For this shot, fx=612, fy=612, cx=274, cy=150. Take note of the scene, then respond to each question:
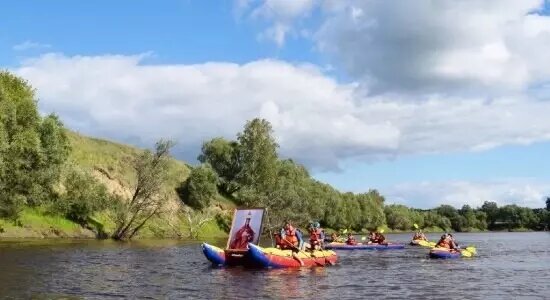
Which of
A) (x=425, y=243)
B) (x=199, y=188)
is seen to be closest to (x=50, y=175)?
(x=199, y=188)

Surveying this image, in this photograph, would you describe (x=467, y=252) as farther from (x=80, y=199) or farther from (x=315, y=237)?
(x=80, y=199)

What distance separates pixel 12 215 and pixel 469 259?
143 ft

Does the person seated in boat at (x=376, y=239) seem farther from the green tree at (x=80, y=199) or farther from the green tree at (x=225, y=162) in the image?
the green tree at (x=225, y=162)

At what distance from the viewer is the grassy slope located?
214ft

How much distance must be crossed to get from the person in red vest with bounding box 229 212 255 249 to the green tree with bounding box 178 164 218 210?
60129 millimetres

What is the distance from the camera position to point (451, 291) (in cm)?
2997

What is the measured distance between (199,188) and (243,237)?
61143 mm

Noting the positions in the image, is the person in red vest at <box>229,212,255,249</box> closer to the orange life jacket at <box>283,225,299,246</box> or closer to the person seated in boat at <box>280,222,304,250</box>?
the person seated in boat at <box>280,222,304,250</box>

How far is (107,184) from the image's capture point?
3497 inches

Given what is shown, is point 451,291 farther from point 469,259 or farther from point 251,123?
point 251,123

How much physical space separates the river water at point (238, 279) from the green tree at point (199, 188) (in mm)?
54073

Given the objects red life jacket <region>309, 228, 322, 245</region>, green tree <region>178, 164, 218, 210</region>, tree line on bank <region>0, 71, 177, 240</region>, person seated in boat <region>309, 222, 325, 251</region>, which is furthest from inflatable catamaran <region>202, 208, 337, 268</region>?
green tree <region>178, 164, 218, 210</region>

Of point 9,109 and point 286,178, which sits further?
point 286,178

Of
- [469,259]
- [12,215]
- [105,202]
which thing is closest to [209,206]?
[105,202]
